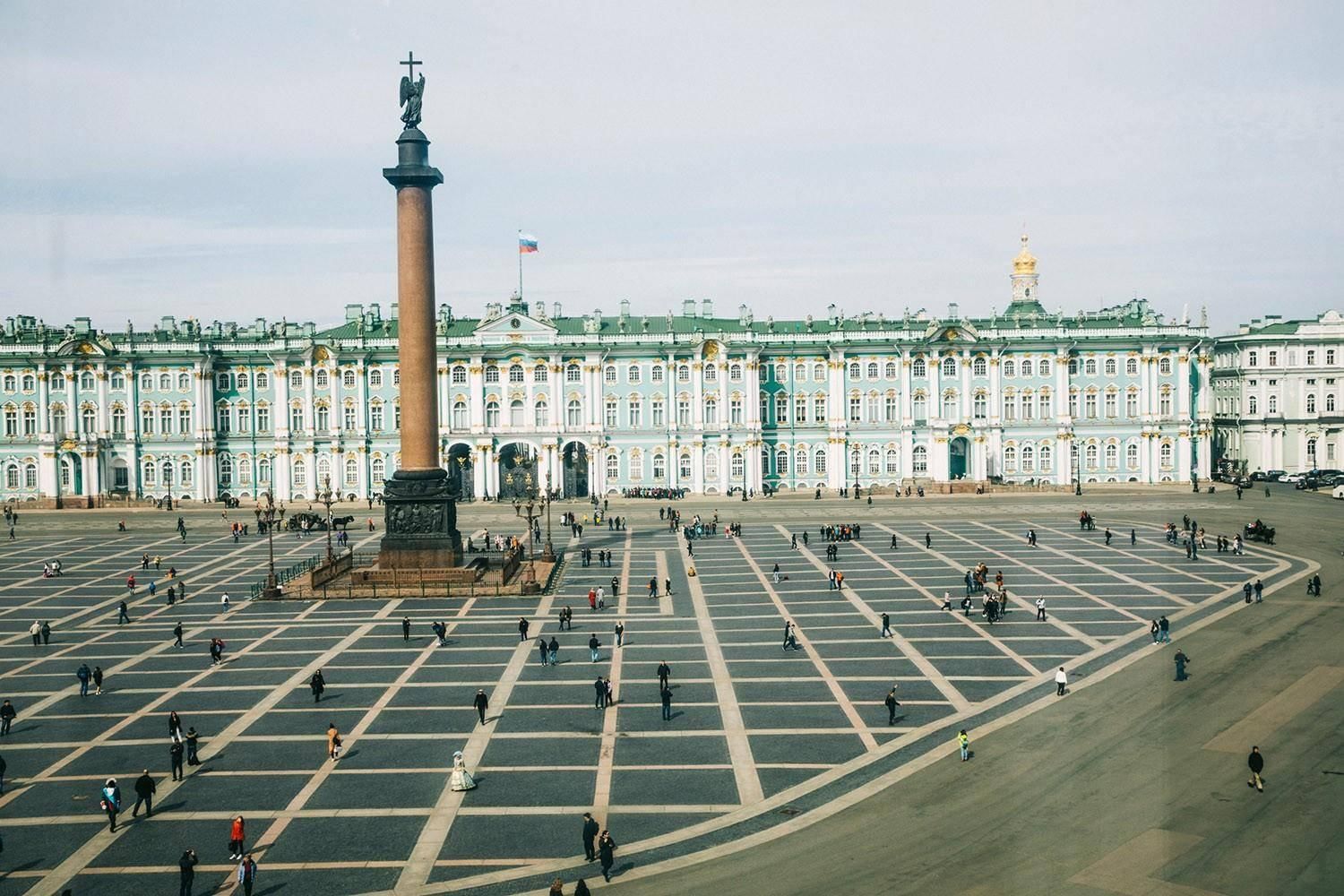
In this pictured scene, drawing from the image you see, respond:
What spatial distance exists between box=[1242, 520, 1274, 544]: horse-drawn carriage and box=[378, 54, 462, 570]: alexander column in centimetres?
4157

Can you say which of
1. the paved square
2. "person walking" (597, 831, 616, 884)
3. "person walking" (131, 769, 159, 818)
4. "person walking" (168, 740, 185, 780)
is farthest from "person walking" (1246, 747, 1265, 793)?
"person walking" (168, 740, 185, 780)

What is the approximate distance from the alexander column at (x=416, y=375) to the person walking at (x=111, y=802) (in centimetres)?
2778

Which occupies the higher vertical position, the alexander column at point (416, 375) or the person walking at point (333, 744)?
the alexander column at point (416, 375)

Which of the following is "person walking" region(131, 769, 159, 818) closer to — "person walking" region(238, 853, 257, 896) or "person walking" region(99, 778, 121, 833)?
"person walking" region(99, 778, 121, 833)

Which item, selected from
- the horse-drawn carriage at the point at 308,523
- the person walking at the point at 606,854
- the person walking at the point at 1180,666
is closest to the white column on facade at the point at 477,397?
the horse-drawn carriage at the point at 308,523

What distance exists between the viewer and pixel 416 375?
4988 cm

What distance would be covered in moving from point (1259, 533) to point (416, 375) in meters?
44.4

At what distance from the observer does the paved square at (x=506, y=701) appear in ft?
70.3

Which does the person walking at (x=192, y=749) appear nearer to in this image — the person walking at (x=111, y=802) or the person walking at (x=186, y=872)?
the person walking at (x=111, y=802)

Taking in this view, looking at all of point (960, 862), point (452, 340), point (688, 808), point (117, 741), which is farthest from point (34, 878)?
point (452, 340)

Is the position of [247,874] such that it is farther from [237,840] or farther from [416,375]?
[416,375]

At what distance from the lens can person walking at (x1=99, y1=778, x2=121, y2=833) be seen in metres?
21.9

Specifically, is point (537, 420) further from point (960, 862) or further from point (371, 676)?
point (960, 862)

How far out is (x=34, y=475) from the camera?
92625 mm
